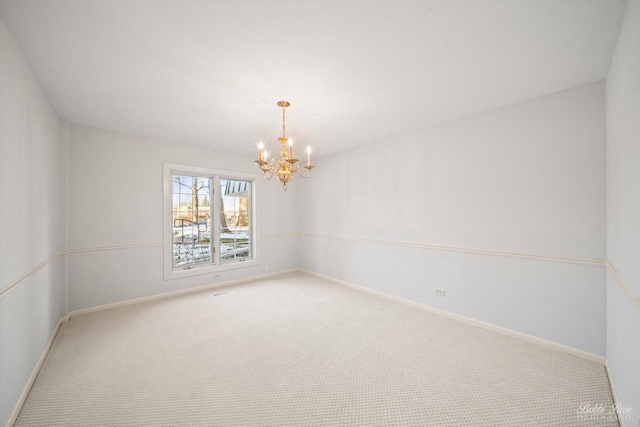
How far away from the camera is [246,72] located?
89.0 inches

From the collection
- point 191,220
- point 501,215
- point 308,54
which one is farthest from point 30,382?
point 501,215

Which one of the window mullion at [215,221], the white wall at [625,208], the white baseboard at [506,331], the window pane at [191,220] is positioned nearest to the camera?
the white wall at [625,208]

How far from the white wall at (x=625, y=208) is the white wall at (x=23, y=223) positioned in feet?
12.6

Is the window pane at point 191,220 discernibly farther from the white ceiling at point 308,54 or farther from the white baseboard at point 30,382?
the white baseboard at point 30,382

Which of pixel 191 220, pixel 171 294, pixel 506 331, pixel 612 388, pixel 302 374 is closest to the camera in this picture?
pixel 612 388

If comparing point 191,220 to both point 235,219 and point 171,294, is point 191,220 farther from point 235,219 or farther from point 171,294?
point 171,294

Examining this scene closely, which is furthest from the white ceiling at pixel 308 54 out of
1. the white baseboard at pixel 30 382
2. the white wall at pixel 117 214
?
the white baseboard at pixel 30 382

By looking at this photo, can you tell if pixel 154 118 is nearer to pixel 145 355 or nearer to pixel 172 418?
pixel 145 355

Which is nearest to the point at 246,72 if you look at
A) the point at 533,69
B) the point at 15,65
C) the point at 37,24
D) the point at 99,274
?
the point at 37,24

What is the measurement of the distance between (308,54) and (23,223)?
263cm

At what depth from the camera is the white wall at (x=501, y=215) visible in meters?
2.47

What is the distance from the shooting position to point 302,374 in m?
2.22

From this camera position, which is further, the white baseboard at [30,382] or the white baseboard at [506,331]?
the white baseboard at [506,331]

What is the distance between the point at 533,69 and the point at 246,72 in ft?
8.18
